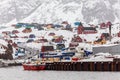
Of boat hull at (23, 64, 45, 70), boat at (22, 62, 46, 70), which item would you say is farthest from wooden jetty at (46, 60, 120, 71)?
boat hull at (23, 64, 45, 70)

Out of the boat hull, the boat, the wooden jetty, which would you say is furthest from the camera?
the boat

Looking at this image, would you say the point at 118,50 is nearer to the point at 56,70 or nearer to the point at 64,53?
the point at 64,53

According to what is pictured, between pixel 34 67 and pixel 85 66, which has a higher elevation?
pixel 85 66

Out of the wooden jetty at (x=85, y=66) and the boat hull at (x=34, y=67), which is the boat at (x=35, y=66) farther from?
the wooden jetty at (x=85, y=66)

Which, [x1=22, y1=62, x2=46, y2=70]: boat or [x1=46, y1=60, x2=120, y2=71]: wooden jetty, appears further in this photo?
[x1=22, y1=62, x2=46, y2=70]: boat

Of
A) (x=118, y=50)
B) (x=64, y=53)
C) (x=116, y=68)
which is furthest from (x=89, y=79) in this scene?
(x=64, y=53)

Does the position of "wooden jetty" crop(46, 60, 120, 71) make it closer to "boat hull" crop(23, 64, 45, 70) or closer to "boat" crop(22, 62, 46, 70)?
"boat" crop(22, 62, 46, 70)

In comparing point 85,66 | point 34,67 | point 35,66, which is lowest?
point 34,67

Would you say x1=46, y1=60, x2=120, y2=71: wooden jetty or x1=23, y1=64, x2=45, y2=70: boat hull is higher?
x1=46, y1=60, x2=120, y2=71: wooden jetty

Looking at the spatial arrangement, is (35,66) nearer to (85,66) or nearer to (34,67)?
(34,67)

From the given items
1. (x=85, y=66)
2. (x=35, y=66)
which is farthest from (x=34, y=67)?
(x=85, y=66)

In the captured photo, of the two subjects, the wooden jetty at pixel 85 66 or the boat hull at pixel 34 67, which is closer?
the wooden jetty at pixel 85 66

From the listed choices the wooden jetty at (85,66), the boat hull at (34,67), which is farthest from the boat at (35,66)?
the wooden jetty at (85,66)

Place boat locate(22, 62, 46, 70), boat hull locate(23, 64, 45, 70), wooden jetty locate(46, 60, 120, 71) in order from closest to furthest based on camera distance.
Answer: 1. wooden jetty locate(46, 60, 120, 71)
2. boat hull locate(23, 64, 45, 70)
3. boat locate(22, 62, 46, 70)
